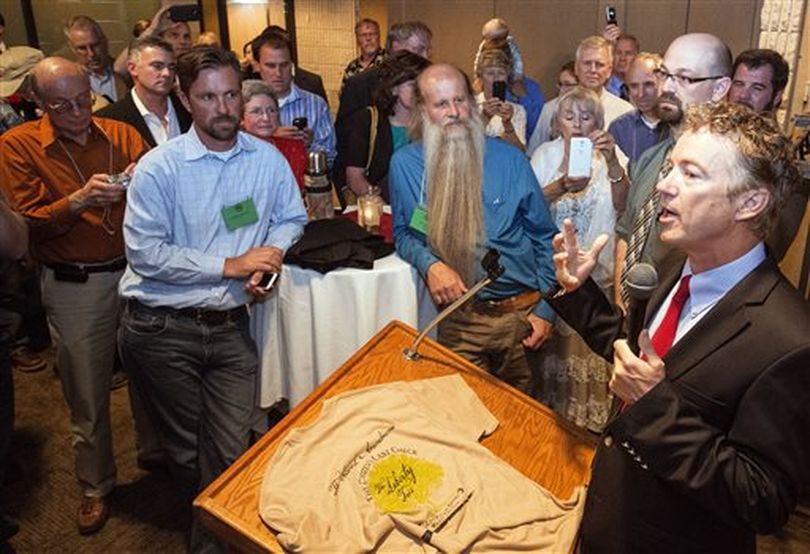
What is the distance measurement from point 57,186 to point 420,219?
139 cm

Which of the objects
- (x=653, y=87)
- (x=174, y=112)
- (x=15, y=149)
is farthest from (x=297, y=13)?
(x=15, y=149)

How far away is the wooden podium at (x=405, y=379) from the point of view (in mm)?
1463

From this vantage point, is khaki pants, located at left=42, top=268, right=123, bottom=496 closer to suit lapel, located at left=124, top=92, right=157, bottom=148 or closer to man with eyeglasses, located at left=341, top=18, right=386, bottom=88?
suit lapel, located at left=124, top=92, right=157, bottom=148

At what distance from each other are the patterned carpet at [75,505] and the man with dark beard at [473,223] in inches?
52.9

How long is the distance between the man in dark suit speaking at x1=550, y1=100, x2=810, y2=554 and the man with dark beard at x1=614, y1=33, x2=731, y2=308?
83 cm

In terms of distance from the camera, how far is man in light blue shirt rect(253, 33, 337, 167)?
3.94 m

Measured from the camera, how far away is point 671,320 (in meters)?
1.39

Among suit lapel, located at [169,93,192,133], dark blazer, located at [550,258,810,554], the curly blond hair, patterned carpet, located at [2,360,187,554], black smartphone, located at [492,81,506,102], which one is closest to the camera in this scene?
dark blazer, located at [550,258,810,554]

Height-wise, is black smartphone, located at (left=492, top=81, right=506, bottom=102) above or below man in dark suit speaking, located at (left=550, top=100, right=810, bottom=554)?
above

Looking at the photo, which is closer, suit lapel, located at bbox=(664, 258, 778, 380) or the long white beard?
suit lapel, located at bbox=(664, 258, 778, 380)

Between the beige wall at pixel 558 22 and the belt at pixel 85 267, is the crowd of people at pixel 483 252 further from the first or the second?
the beige wall at pixel 558 22

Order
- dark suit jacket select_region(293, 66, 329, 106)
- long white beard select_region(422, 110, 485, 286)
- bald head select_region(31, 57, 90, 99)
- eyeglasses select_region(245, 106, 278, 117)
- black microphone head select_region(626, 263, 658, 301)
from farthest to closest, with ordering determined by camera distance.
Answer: dark suit jacket select_region(293, 66, 329, 106) → eyeglasses select_region(245, 106, 278, 117) → long white beard select_region(422, 110, 485, 286) → bald head select_region(31, 57, 90, 99) → black microphone head select_region(626, 263, 658, 301)

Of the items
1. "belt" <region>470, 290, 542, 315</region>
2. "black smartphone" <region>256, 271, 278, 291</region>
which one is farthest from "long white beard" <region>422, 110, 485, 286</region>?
"black smartphone" <region>256, 271, 278, 291</region>

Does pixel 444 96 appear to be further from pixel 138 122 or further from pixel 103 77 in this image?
pixel 103 77
